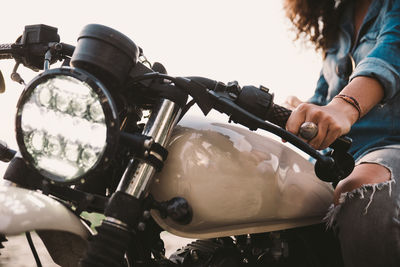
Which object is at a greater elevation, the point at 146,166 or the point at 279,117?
the point at 279,117

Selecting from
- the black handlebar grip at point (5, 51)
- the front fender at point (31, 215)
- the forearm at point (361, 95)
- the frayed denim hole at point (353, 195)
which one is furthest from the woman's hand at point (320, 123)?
the black handlebar grip at point (5, 51)

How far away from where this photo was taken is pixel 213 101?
2.50 feet

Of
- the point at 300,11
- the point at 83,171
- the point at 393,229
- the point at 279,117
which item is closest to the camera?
the point at 83,171

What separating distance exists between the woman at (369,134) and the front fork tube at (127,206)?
28 cm

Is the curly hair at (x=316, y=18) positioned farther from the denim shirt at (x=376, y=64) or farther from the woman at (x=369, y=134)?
the woman at (x=369, y=134)

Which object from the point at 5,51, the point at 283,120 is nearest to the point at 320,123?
the point at 283,120

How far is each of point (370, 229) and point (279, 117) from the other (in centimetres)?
40

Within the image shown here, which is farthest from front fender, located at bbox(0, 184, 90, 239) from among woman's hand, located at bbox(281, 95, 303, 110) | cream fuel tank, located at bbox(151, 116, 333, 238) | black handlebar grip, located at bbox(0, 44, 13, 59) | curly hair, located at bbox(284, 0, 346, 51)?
curly hair, located at bbox(284, 0, 346, 51)

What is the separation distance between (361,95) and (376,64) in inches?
5.7

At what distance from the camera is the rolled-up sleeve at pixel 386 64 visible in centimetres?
104

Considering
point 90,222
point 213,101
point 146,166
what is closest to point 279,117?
point 213,101

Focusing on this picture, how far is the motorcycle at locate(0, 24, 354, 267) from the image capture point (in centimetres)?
68

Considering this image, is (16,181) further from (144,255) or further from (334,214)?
(334,214)

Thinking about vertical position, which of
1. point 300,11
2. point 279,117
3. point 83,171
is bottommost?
point 83,171
